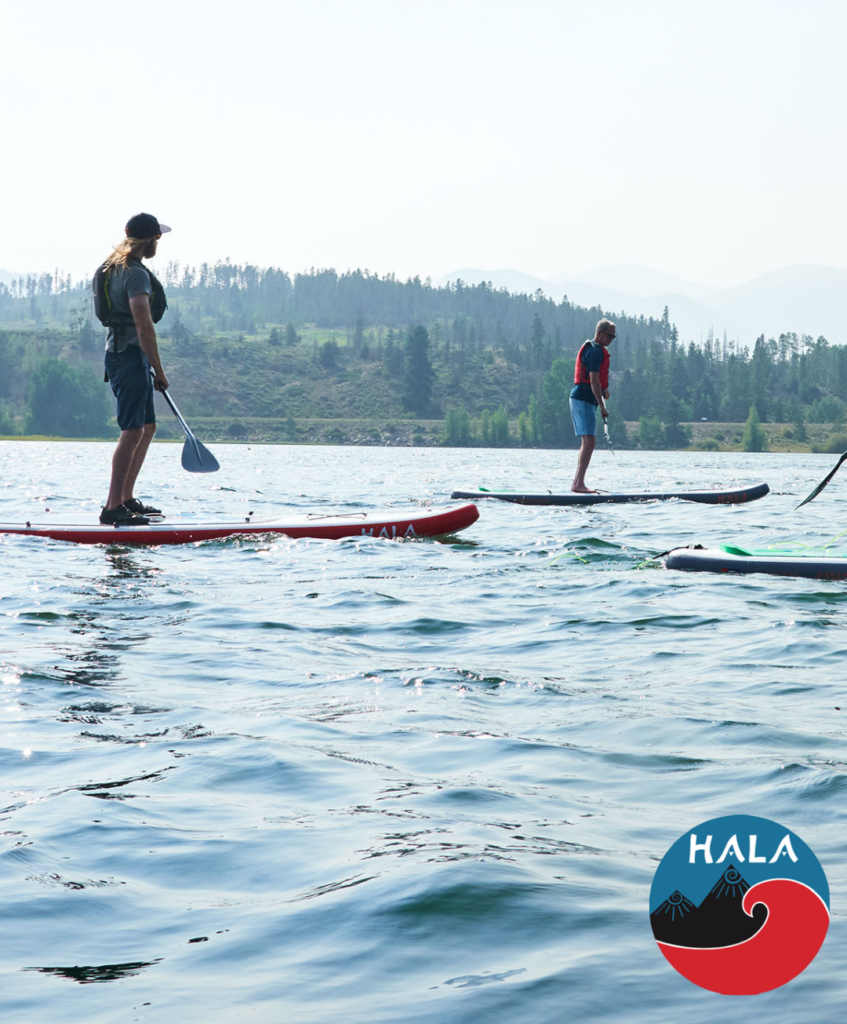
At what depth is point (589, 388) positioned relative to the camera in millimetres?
16094

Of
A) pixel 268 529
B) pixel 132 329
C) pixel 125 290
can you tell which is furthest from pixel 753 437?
pixel 125 290

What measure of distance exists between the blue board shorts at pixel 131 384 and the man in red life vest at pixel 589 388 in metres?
6.85

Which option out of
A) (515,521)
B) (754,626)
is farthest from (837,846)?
(515,521)

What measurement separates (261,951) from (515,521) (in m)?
11.7

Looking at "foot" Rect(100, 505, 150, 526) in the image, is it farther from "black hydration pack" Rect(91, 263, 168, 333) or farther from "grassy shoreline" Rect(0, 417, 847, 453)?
"grassy shoreline" Rect(0, 417, 847, 453)

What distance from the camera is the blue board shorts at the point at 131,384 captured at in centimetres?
1038

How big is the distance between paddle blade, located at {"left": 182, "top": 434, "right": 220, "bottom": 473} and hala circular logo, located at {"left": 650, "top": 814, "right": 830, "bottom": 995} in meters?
8.95

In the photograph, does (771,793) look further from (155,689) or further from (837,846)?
(155,689)

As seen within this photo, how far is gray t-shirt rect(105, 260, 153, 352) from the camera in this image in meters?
10.2

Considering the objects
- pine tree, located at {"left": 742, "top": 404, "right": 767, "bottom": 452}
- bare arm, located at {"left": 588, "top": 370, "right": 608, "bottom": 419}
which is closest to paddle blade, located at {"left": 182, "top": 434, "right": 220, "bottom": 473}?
bare arm, located at {"left": 588, "top": 370, "right": 608, "bottom": 419}

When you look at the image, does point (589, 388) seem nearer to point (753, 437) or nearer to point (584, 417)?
point (584, 417)

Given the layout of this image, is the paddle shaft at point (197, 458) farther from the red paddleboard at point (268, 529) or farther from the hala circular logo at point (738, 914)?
the hala circular logo at point (738, 914)

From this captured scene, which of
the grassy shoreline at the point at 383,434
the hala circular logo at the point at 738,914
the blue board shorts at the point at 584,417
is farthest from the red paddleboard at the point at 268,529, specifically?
the grassy shoreline at the point at 383,434

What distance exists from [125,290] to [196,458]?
77.1 inches
